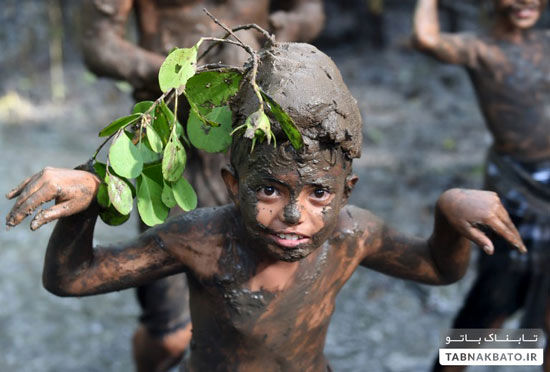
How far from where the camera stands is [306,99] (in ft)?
5.73

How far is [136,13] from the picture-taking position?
10.2 ft

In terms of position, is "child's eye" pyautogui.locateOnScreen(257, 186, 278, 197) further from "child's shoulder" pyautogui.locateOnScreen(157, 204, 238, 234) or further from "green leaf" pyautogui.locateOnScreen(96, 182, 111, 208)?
"green leaf" pyautogui.locateOnScreen(96, 182, 111, 208)

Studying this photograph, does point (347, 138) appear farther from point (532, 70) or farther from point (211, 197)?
point (532, 70)

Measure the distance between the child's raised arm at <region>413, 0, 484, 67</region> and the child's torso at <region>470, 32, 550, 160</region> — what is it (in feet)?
0.17

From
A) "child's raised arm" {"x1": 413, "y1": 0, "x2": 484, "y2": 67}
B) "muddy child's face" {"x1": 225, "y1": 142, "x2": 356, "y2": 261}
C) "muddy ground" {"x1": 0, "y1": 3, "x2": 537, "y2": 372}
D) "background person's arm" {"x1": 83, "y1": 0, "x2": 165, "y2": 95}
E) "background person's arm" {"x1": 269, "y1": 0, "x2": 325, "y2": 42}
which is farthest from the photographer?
"muddy ground" {"x1": 0, "y1": 3, "x2": 537, "y2": 372}

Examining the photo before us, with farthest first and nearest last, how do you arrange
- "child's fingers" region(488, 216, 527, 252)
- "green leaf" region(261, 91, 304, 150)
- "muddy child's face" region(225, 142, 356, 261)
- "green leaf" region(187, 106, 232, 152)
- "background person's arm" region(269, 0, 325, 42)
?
"background person's arm" region(269, 0, 325, 42) → "child's fingers" region(488, 216, 527, 252) → "green leaf" region(187, 106, 232, 152) → "muddy child's face" region(225, 142, 356, 261) → "green leaf" region(261, 91, 304, 150)

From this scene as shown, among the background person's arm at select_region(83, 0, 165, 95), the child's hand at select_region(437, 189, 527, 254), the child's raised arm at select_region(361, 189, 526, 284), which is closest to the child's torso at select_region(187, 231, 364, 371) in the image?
the child's raised arm at select_region(361, 189, 526, 284)

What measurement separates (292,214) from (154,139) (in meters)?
0.38

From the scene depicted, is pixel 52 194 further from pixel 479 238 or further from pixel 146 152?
pixel 479 238

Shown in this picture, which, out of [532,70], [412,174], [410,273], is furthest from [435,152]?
[410,273]

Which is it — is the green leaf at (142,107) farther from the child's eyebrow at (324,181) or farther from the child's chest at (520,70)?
the child's chest at (520,70)

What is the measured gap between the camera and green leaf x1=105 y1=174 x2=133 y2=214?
182cm

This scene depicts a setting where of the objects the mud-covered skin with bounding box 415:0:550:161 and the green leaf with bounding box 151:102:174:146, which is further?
the mud-covered skin with bounding box 415:0:550:161

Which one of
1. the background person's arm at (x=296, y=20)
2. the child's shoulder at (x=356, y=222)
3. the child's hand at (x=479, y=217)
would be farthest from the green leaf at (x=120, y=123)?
the background person's arm at (x=296, y=20)
